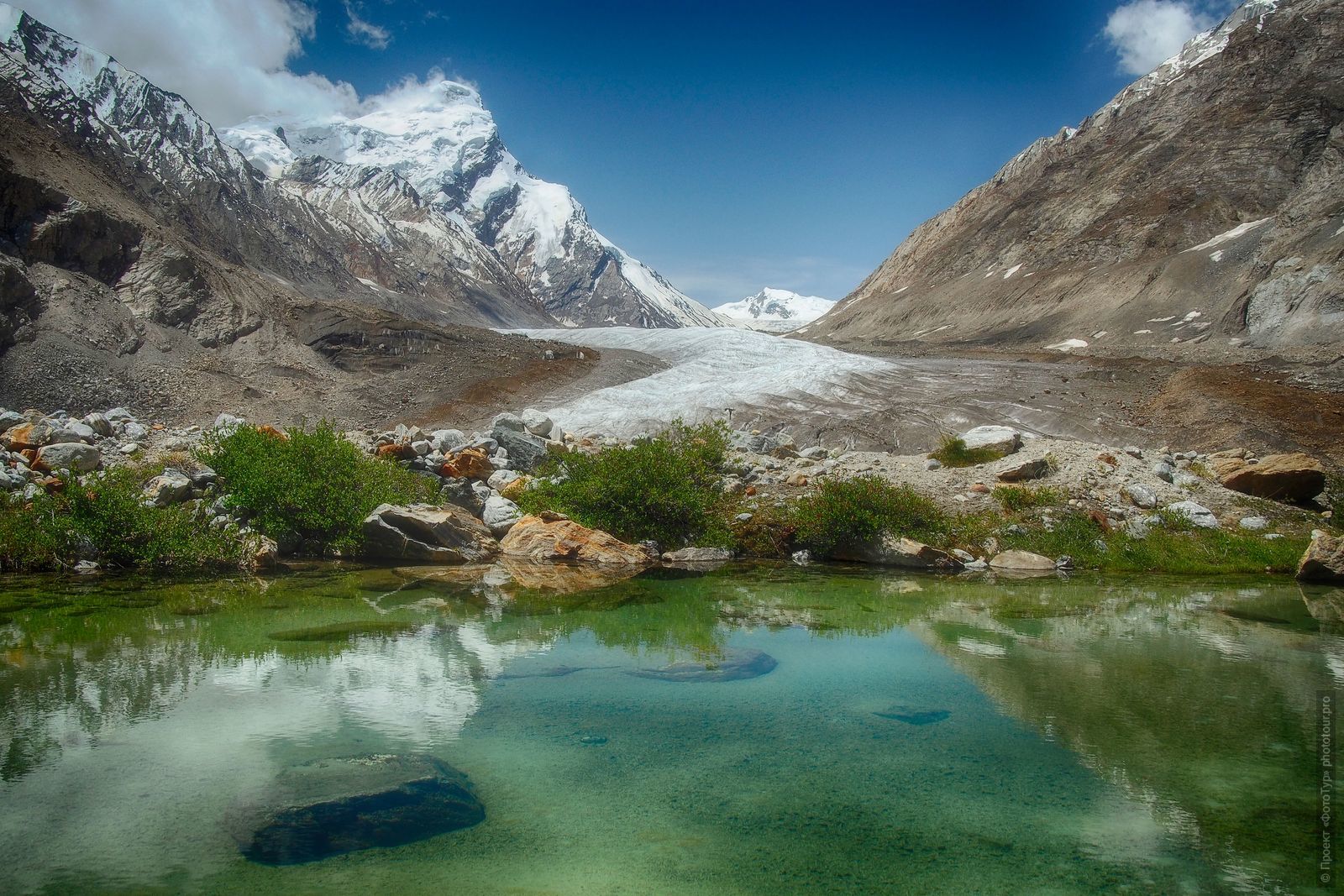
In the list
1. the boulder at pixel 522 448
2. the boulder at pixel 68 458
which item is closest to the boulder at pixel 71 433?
the boulder at pixel 68 458

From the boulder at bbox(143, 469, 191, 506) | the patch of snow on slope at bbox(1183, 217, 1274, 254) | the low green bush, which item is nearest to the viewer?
the low green bush

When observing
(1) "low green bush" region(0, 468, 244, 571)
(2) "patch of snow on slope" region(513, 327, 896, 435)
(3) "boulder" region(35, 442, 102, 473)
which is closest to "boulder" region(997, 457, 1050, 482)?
(2) "patch of snow on slope" region(513, 327, 896, 435)

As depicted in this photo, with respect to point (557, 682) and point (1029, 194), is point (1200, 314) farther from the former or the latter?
point (557, 682)

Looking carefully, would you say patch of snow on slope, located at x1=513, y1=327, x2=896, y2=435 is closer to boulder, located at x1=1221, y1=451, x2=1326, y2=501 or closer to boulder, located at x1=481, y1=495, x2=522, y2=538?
boulder, located at x1=481, y1=495, x2=522, y2=538

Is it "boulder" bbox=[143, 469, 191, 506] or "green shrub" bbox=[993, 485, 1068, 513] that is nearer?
"boulder" bbox=[143, 469, 191, 506]

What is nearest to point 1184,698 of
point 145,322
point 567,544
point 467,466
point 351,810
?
point 351,810

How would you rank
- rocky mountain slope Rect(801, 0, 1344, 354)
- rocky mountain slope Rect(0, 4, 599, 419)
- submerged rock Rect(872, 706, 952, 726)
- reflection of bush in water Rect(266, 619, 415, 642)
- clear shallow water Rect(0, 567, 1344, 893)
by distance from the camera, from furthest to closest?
rocky mountain slope Rect(801, 0, 1344, 354) → rocky mountain slope Rect(0, 4, 599, 419) → reflection of bush in water Rect(266, 619, 415, 642) → submerged rock Rect(872, 706, 952, 726) → clear shallow water Rect(0, 567, 1344, 893)
